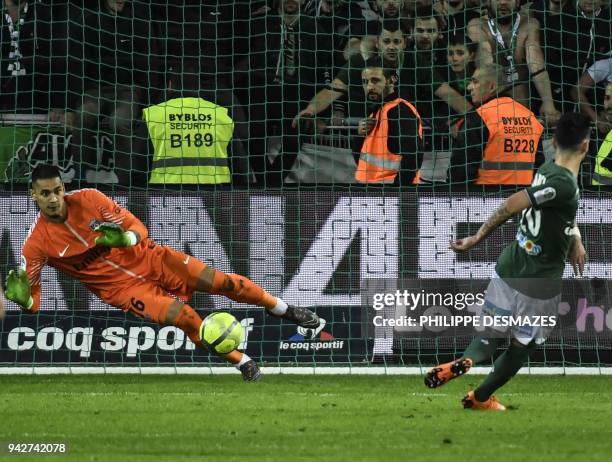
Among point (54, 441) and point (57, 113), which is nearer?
point (54, 441)

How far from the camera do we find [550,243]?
799 centimetres

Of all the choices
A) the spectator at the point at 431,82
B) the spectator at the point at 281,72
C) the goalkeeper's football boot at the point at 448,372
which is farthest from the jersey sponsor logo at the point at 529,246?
the spectator at the point at 281,72

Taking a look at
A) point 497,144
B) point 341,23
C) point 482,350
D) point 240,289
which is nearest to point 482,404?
point 482,350

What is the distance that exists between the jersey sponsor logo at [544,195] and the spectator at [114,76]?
5.39 meters

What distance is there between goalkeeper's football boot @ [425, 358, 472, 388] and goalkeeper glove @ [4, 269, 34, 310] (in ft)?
10.5

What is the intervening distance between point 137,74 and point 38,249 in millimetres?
3446

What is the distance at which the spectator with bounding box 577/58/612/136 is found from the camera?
1267 cm

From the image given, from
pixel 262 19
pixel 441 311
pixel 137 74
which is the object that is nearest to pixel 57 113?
pixel 137 74

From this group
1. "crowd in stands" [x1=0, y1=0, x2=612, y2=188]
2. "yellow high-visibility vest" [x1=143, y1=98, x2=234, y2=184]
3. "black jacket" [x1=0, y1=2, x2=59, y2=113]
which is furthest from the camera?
"black jacket" [x1=0, y1=2, x2=59, y2=113]

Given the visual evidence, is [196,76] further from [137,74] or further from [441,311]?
[441,311]

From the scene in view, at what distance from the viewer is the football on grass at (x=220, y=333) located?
29.8 ft

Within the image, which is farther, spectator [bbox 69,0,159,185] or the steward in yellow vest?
spectator [bbox 69,0,159,185]

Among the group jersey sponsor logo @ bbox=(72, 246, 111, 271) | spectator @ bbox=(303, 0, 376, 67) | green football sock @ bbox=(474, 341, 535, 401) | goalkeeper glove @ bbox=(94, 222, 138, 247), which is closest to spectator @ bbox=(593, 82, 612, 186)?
spectator @ bbox=(303, 0, 376, 67)

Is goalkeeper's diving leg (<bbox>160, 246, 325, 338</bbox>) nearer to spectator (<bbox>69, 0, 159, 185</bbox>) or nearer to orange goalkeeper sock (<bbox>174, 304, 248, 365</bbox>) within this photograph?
orange goalkeeper sock (<bbox>174, 304, 248, 365</bbox>)
